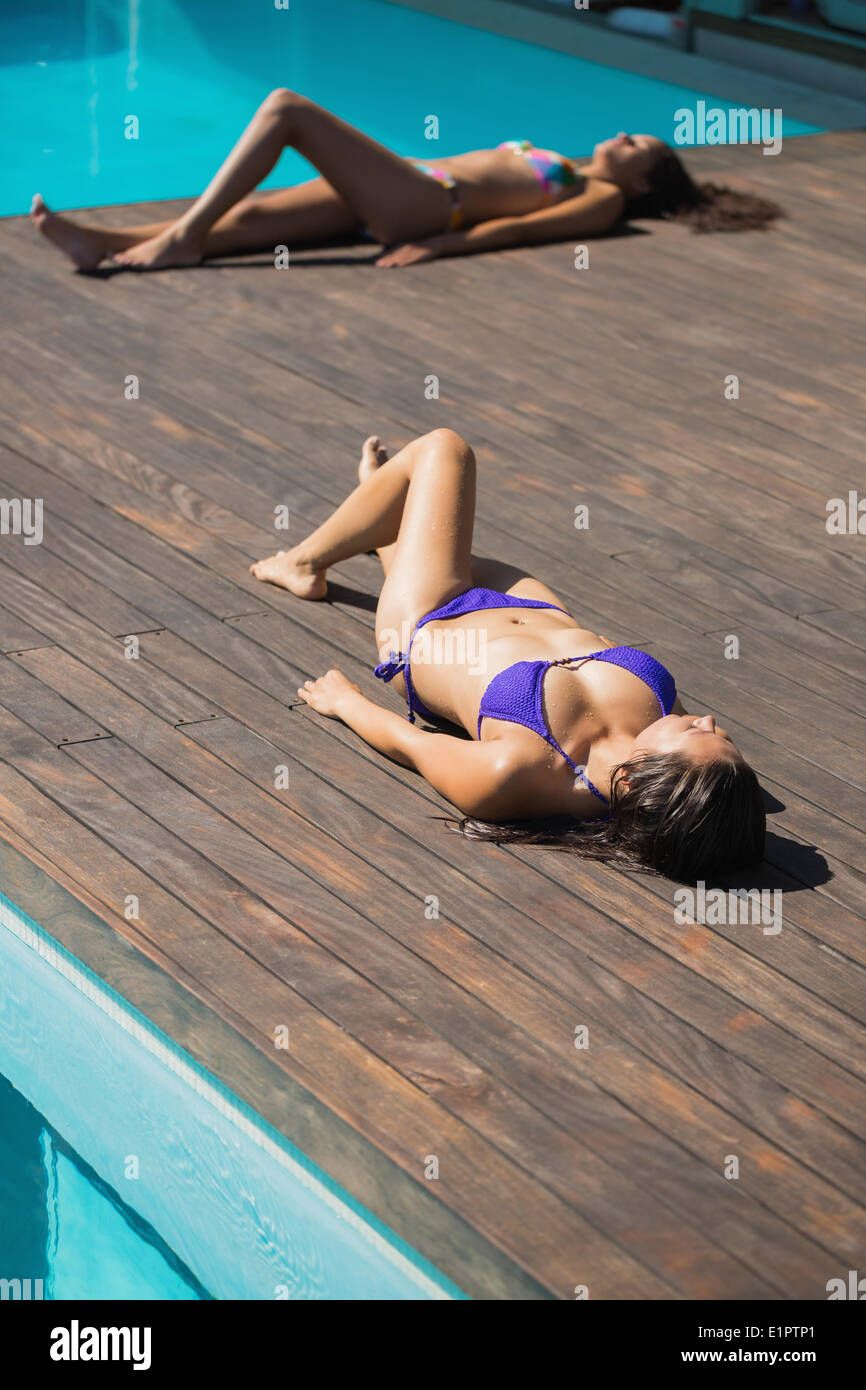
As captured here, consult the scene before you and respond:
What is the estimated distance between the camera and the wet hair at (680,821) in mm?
2967

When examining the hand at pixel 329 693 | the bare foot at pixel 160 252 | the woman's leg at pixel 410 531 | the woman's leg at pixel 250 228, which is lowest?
the hand at pixel 329 693

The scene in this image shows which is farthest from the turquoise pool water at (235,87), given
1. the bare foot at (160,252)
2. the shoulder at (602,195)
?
the bare foot at (160,252)

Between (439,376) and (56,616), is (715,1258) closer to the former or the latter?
(56,616)

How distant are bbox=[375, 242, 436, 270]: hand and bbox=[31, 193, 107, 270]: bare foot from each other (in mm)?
1085

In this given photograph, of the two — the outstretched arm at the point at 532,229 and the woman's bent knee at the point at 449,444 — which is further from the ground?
the outstretched arm at the point at 532,229

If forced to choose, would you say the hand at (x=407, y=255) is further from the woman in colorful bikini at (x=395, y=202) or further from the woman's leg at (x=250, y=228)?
the woman's leg at (x=250, y=228)

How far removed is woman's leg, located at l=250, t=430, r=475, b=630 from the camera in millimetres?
3658

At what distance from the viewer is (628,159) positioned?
23.0ft

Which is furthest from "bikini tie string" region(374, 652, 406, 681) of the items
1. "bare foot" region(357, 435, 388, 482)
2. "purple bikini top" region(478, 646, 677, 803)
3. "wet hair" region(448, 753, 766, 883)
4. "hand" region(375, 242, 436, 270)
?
"hand" region(375, 242, 436, 270)

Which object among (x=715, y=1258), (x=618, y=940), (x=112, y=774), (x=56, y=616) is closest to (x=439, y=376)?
(x=56, y=616)

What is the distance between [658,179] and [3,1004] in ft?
16.9

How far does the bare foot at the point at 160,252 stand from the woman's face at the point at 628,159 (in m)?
1.83

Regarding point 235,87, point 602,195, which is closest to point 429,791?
point 602,195

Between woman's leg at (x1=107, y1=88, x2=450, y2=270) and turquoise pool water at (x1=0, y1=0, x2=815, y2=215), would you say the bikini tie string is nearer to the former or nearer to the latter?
woman's leg at (x1=107, y1=88, x2=450, y2=270)
